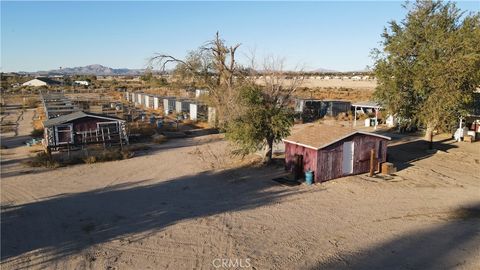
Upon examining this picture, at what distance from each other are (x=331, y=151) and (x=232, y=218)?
7.31 m

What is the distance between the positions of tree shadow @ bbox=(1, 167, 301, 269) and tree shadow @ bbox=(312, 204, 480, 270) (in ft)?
17.3

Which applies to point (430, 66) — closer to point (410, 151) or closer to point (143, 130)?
point (410, 151)

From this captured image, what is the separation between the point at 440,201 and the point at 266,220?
8.01m

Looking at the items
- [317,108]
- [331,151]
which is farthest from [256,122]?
[317,108]

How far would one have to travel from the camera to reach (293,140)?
20.2 metres

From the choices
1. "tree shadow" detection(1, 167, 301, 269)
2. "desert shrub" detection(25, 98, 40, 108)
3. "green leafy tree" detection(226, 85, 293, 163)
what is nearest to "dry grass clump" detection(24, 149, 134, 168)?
"tree shadow" detection(1, 167, 301, 269)

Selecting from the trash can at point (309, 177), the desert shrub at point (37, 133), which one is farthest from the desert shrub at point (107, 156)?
the trash can at point (309, 177)

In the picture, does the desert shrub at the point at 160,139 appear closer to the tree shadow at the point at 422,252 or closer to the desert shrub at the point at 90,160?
the desert shrub at the point at 90,160

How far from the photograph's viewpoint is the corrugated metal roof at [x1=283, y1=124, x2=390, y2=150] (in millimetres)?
18781

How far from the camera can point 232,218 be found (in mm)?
14156

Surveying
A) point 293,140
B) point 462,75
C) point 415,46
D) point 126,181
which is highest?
point 415,46

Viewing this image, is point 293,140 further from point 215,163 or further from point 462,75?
point 462,75

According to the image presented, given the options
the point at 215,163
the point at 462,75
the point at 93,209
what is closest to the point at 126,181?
the point at 93,209

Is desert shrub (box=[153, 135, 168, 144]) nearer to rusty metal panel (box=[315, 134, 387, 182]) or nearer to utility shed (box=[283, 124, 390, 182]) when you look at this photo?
utility shed (box=[283, 124, 390, 182])
